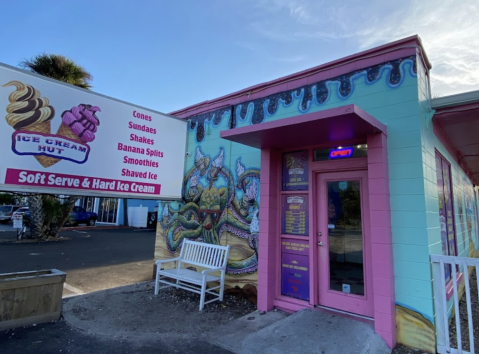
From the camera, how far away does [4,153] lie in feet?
13.7

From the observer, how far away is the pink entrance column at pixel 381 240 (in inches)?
138

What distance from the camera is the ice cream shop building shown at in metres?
3.60

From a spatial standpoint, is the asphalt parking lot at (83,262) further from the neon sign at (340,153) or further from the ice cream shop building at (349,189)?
the neon sign at (340,153)

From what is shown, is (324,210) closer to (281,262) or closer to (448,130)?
(281,262)

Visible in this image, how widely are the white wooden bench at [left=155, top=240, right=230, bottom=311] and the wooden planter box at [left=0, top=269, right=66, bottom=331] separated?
1.71 m

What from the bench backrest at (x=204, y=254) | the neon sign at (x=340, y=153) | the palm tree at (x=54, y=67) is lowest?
the bench backrest at (x=204, y=254)

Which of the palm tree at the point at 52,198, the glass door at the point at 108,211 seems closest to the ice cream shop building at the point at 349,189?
the palm tree at the point at 52,198

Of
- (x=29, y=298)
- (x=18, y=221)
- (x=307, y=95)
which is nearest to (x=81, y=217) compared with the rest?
(x=18, y=221)

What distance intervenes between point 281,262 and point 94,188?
342cm

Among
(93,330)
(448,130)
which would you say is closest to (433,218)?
(448,130)

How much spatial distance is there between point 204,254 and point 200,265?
0.84 feet

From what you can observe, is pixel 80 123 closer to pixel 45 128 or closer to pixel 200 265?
pixel 45 128

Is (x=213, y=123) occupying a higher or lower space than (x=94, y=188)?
higher

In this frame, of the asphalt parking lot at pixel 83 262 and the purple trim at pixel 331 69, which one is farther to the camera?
the asphalt parking lot at pixel 83 262
